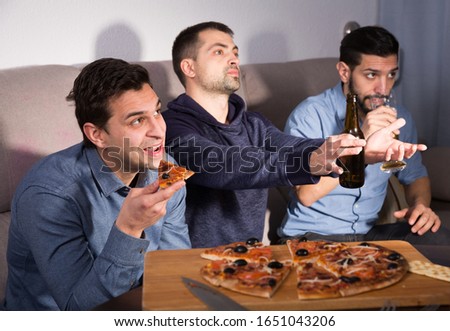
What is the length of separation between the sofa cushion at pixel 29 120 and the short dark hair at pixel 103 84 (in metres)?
0.39

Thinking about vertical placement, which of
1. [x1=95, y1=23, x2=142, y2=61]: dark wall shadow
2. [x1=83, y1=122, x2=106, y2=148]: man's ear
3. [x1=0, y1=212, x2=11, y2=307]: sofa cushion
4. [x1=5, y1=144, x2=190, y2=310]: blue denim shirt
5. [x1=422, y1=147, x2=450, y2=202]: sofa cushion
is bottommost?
[x1=422, y1=147, x2=450, y2=202]: sofa cushion

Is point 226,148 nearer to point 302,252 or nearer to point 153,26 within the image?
point 302,252

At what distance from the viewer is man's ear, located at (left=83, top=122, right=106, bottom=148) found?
5.49 ft

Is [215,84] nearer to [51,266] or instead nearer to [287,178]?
[287,178]

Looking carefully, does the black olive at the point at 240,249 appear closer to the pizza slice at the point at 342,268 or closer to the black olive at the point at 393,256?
the pizza slice at the point at 342,268

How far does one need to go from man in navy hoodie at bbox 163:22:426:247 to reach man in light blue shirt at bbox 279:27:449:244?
0.16 m

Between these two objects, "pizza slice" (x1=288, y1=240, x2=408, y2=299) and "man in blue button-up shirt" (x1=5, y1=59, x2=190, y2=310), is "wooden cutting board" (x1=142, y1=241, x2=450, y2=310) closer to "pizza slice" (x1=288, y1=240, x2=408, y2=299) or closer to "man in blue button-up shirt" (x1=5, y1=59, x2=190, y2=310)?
"pizza slice" (x1=288, y1=240, x2=408, y2=299)

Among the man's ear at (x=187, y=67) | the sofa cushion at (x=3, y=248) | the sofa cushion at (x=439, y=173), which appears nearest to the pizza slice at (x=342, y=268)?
the sofa cushion at (x=3, y=248)

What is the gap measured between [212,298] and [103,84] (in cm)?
70

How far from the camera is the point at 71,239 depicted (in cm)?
154

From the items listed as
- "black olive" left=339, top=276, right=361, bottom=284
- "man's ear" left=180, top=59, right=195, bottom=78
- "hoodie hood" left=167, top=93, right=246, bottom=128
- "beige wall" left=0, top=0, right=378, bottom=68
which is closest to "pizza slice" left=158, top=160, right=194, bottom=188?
"black olive" left=339, top=276, right=361, bottom=284

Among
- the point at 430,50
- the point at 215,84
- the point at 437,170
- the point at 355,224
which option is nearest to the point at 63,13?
the point at 215,84

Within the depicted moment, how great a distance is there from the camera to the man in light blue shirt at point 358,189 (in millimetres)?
2320

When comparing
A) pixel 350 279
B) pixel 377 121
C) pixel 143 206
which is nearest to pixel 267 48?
pixel 377 121
